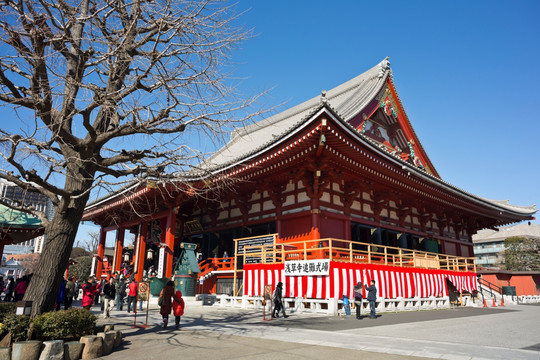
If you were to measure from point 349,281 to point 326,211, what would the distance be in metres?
4.13

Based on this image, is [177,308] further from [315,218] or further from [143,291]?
[315,218]

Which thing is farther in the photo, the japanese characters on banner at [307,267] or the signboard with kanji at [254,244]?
the signboard with kanji at [254,244]

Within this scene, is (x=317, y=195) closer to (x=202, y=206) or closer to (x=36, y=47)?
(x=202, y=206)

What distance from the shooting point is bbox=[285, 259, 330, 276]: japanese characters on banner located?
533 inches

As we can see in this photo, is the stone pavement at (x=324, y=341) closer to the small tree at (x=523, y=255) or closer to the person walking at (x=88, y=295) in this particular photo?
the person walking at (x=88, y=295)

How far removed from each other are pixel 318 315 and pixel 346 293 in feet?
4.77

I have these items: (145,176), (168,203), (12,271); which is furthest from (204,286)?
(12,271)

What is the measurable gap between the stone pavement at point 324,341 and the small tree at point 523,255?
159 ft

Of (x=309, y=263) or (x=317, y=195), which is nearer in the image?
(x=309, y=263)

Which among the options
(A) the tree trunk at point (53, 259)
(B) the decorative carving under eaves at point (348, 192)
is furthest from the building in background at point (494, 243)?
(A) the tree trunk at point (53, 259)

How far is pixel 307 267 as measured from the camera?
1403cm

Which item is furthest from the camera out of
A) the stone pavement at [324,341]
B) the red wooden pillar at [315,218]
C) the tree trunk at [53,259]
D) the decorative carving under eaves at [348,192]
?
the decorative carving under eaves at [348,192]

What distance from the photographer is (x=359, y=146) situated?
14.9 metres

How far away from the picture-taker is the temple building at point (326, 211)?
565 inches
